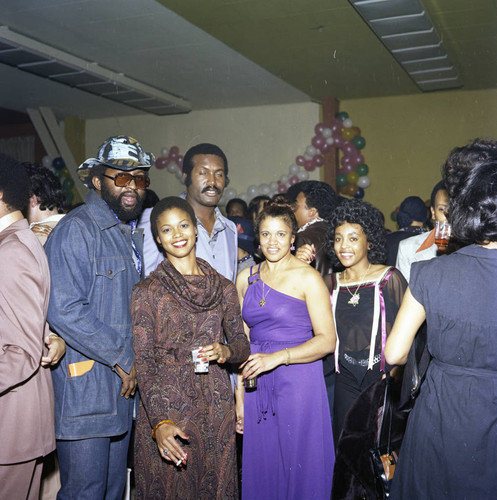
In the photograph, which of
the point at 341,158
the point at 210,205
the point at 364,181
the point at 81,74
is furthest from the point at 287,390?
the point at 341,158

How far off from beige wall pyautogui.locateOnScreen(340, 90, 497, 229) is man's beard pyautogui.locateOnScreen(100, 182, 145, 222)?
795 cm

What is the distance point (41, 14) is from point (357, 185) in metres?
5.80

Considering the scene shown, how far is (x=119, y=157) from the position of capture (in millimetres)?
2787

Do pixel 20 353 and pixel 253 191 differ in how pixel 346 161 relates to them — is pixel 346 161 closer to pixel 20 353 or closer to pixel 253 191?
pixel 253 191

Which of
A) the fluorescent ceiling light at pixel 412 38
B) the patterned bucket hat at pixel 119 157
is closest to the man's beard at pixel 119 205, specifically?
the patterned bucket hat at pixel 119 157

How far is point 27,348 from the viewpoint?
7.00ft

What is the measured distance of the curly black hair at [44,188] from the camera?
332 centimetres

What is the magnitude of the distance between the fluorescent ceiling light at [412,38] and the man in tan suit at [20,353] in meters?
4.70

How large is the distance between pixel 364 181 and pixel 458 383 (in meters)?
8.38

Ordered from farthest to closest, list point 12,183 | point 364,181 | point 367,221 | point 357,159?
point 357,159, point 364,181, point 367,221, point 12,183

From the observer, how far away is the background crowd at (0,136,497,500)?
1.95 metres

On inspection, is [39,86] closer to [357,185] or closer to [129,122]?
[129,122]

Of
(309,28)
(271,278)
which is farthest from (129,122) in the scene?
(271,278)

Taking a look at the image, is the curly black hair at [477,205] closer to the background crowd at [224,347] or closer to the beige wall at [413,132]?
the background crowd at [224,347]
